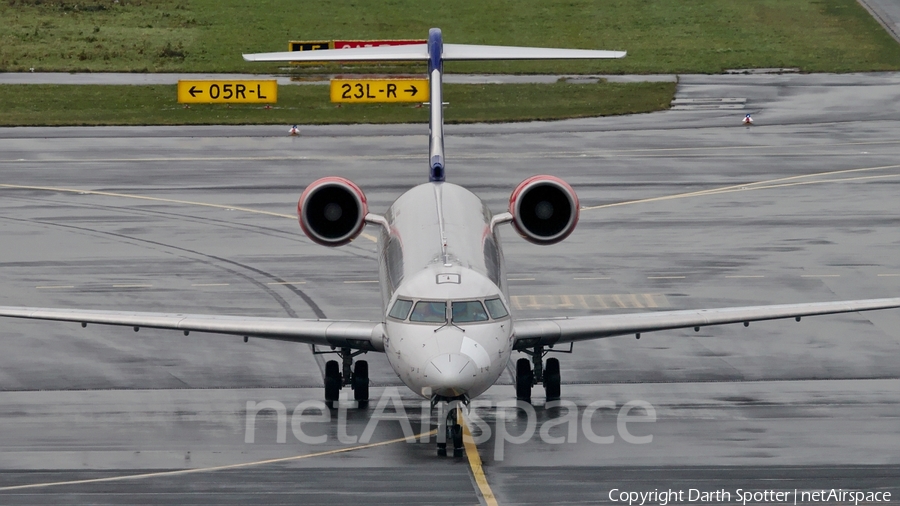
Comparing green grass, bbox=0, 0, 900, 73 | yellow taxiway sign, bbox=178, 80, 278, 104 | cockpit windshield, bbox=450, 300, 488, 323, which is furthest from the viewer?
green grass, bbox=0, 0, 900, 73

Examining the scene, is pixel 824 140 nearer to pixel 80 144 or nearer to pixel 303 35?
pixel 80 144

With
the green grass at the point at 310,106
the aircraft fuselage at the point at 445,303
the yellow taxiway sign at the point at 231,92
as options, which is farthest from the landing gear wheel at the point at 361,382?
the yellow taxiway sign at the point at 231,92

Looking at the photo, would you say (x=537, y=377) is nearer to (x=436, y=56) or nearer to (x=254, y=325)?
(x=254, y=325)

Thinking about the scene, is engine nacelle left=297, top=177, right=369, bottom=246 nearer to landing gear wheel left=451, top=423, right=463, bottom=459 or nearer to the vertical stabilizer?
the vertical stabilizer

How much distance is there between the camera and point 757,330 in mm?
27375

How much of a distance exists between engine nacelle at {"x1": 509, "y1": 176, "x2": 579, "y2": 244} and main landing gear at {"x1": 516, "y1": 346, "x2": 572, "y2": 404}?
1.95 m

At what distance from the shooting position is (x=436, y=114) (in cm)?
2683

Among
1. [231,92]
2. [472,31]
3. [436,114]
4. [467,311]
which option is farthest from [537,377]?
[472,31]

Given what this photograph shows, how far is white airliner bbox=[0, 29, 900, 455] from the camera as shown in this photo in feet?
64.7

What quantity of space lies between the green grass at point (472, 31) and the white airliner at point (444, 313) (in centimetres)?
4301

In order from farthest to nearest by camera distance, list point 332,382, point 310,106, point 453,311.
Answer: point 310,106, point 332,382, point 453,311

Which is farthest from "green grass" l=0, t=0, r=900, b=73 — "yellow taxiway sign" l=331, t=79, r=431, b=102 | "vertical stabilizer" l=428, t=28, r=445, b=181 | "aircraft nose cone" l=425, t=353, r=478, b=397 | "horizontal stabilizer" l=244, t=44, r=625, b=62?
"aircraft nose cone" l=425, t=353, r=478, b=397

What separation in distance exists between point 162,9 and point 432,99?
60926mm

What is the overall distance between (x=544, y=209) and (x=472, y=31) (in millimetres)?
54481
